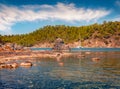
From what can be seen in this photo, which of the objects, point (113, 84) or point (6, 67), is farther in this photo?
point (6, 67)

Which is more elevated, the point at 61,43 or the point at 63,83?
the point at 61,43

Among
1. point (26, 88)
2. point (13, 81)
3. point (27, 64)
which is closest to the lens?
point (26, 88)

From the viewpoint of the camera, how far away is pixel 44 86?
134 ft

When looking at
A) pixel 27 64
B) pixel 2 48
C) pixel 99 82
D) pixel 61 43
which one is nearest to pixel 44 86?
pixel 99 82

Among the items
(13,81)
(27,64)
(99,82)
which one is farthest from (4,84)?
(27,64)

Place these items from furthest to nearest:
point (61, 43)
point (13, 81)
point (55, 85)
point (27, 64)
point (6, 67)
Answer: point (61, 43), point (27, 64), point (6, 67), point (13, 81), point (55, 85)

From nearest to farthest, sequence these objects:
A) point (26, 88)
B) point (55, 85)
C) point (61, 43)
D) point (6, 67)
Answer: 1. point (26, 88)
2. point (55, 85)
3. point (6, 67)
4. point (61, 43)

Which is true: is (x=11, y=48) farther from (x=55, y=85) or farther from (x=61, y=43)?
(x=55, y=85)

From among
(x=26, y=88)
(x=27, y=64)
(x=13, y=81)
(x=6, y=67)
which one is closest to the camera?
(x=26, y=88)

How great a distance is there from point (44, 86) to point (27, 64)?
32742 mm

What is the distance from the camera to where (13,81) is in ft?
150

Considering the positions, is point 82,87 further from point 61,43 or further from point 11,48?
point 61,43

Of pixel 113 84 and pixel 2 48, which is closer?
pixel 113 84

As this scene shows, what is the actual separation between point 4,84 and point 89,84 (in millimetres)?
15196
